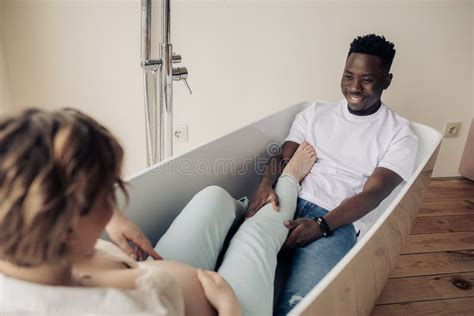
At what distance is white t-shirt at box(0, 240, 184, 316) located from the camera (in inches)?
17.4

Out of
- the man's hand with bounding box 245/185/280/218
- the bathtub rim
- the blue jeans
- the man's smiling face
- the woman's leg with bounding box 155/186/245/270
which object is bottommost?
the blue jeans

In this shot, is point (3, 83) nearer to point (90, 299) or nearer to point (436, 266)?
point (90, 299)

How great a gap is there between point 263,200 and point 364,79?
1.65ft

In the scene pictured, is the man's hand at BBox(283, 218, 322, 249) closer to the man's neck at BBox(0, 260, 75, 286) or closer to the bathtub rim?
the bathtub rim

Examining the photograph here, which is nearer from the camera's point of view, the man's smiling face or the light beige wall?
the man's smiling face

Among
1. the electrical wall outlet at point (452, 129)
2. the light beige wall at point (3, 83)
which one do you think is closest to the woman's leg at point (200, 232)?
the light beige wall at point (3, 83)

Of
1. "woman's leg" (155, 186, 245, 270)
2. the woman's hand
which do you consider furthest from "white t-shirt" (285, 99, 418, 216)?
the woman's hand

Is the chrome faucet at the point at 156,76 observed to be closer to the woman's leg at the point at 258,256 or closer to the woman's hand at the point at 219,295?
the woman's leg at the point at 258,256

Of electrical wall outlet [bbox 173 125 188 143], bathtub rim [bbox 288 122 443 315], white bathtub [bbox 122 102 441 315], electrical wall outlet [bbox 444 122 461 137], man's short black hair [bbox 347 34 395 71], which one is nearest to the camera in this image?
bathtub rim [bbox 288 122 443 315]

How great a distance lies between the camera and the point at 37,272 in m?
0.45

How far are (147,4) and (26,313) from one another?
0.92 meters

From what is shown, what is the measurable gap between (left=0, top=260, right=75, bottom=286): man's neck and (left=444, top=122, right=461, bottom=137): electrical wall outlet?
223cm

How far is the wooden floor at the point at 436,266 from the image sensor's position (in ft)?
4.42

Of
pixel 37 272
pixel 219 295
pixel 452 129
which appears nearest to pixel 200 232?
pixel 219 295
